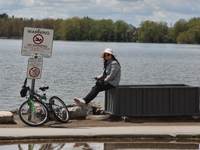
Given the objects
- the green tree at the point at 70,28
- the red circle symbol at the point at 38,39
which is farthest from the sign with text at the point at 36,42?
the green tree at the point at 70,28

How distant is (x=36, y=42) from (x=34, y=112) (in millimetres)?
1778

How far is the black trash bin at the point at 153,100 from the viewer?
376 inches

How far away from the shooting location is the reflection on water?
6650mm

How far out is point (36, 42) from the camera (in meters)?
9.48

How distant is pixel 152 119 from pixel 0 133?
4127 mm

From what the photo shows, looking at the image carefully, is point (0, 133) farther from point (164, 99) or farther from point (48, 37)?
point (164, 99)

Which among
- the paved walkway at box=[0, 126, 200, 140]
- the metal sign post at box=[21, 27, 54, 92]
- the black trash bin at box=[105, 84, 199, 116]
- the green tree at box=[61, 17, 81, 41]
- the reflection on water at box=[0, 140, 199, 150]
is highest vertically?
the green tree at box=[61, 17, 81, 41]

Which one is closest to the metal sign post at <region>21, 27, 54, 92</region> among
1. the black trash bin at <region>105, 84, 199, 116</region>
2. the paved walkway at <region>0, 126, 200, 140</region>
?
the black trash bin at <region>105, 84, 199, 116</region>

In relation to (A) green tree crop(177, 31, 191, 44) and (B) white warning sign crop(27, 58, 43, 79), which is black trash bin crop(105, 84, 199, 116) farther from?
(A) green tree crop(177, 31, 191, 44)

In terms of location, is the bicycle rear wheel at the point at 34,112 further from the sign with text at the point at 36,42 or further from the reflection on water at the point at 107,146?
the reflection on water at the point at 107,146

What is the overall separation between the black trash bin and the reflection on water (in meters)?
Answer: 2.50

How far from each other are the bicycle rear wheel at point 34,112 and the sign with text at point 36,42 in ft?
4.25

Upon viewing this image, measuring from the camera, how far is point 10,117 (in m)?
8.94

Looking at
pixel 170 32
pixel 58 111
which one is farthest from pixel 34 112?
pixel 170 32
